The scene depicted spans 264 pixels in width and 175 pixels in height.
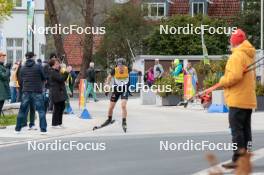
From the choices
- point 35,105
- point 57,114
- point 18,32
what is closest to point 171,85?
point 57,114

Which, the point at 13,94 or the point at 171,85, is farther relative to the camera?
the point at 13,94

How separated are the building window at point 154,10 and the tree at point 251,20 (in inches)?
267

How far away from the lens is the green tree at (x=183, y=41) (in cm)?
6116

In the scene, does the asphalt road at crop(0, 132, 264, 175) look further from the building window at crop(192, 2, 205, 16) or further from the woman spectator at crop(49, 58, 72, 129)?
the building window at crop(192, 2, 205, 16)

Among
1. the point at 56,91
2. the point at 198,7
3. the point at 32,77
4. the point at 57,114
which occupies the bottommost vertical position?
the point at 57,114

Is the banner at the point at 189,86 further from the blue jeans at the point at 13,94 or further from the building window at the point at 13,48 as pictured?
the building window at the point at 13,48

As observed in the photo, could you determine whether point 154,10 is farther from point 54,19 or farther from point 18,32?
point 54,19

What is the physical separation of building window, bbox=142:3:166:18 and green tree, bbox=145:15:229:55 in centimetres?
287

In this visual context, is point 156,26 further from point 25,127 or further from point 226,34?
point 25,127

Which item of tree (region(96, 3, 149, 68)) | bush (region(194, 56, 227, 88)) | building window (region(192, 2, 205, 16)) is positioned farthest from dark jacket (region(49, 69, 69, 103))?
building window (region(192, 2, 205, 16))

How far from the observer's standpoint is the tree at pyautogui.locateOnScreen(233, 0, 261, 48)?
6425 cm

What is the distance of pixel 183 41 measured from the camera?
61938mm

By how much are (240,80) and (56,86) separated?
31.0 feet

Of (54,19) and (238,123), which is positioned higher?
(54,19)
